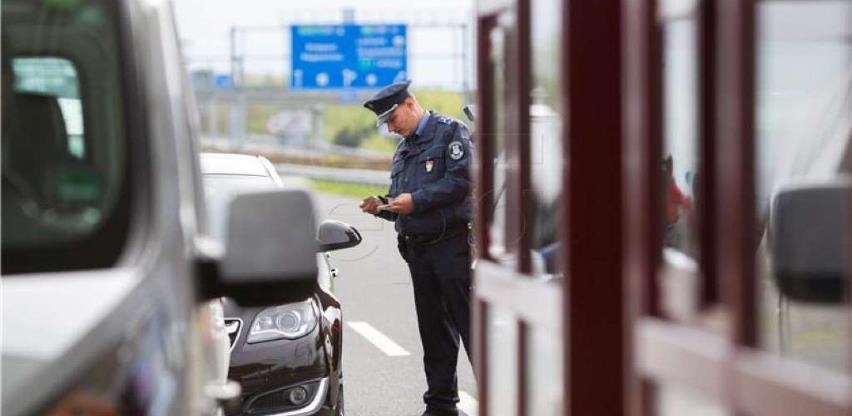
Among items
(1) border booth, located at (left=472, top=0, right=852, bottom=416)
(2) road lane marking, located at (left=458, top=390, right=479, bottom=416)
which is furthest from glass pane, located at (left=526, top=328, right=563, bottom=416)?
(2) road lane marking, located at (left=458, top=390, right=479, bottom=416)

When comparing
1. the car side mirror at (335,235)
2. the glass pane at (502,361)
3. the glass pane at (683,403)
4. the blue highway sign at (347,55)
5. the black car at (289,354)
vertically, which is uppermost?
the blue highway sign at (347,55)

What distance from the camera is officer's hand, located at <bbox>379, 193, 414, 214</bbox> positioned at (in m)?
8.73

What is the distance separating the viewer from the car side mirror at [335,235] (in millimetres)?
7605

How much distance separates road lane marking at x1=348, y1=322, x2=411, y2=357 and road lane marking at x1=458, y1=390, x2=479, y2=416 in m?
2.16

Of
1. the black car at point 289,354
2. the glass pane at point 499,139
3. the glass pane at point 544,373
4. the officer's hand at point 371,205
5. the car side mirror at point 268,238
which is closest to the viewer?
the car side mirror at point 268,238

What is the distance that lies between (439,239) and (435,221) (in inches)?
3.6

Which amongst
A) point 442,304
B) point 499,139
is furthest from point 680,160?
point 442,304

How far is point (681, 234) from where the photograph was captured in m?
3.37

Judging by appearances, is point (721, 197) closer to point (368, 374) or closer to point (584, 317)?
point (584, 317)

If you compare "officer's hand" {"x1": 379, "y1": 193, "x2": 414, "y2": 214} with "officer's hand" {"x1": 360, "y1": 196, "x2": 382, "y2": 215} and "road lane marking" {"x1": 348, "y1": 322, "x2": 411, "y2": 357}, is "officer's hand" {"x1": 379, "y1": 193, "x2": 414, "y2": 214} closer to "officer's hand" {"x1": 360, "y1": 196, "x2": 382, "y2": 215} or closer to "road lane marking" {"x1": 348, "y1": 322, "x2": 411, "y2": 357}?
"officer's hand" {"x1": 360, "y1": 196, "x2": 382, "y2": 215}

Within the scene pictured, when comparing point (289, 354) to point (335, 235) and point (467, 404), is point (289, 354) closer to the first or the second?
point (335, 235)

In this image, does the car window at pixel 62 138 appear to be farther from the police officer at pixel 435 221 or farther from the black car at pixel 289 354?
the police officer at pixel 435 221

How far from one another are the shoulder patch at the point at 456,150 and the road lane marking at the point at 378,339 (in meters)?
3.77

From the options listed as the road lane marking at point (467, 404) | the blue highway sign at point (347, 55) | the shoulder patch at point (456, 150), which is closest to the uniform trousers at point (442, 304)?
the shoulder patch at point (456, 150)
